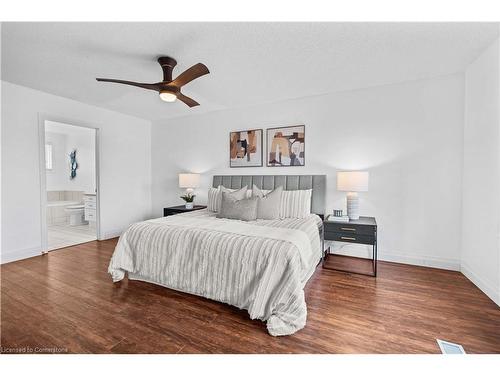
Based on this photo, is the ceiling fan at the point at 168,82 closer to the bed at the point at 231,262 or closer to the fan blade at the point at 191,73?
the fan blade at the point at 191,73

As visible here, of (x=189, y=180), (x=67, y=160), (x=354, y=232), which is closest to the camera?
(x=354, y=232)

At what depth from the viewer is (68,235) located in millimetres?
4707

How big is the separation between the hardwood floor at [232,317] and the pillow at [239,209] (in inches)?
42.9

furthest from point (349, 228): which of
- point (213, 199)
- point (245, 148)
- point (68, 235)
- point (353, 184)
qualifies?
point (68, 235)

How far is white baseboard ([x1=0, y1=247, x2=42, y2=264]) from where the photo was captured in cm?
316

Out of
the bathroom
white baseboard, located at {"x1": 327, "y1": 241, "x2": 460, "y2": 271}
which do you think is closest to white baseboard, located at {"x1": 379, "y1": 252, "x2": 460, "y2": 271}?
white baseboard, located at {"x1": 327, "y1": 241, "x2": 460, "y2": 271}

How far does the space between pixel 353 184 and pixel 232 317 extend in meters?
2.18

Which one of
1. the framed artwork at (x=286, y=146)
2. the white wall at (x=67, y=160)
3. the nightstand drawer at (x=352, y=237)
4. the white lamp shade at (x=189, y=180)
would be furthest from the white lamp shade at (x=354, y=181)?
the white wall at (x=67, y=160)

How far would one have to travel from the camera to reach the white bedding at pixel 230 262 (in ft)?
5.95

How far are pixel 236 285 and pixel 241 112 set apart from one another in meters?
3.21

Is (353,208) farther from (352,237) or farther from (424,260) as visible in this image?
(424,260)

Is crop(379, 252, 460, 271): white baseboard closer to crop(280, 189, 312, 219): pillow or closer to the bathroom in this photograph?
crop(280, 189, 312, 219): pillow
